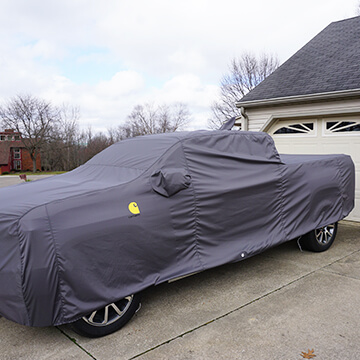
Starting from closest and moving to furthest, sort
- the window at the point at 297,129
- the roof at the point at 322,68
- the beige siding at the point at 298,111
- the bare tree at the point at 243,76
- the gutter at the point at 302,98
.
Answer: the gutter at the point at 302,98
the beige siding at the point at 298,111
the roof at the point at 322,68
the window at the point at 297,129
the bare tree at the point at 243,76

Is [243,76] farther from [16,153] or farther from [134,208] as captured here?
[134,208]

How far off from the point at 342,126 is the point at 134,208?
5.99 metres

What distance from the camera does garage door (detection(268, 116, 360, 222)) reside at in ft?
23.3

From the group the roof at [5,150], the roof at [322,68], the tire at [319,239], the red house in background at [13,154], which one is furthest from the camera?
the roof at [5,150]

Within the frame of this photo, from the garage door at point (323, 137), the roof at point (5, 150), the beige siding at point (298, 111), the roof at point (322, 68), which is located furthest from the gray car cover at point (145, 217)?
the roof at point (5, 150)

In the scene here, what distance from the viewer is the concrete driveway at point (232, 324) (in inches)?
106

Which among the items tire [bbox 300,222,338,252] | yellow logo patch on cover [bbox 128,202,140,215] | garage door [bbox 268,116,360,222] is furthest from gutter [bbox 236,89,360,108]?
yellow logo patch on cover [bbox 128,202,140,215]

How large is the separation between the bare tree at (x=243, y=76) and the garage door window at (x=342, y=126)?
30988mm

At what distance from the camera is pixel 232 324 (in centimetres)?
309

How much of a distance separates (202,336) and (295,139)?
612 cm

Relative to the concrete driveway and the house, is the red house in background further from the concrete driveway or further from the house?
the concrete driveway

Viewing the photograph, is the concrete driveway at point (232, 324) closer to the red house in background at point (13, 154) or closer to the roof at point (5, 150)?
the red house in background at point (13, 154)

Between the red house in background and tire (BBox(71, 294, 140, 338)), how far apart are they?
48.0 metres

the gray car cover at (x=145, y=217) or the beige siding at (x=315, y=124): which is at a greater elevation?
the beige siding at (x=315, y=124)
